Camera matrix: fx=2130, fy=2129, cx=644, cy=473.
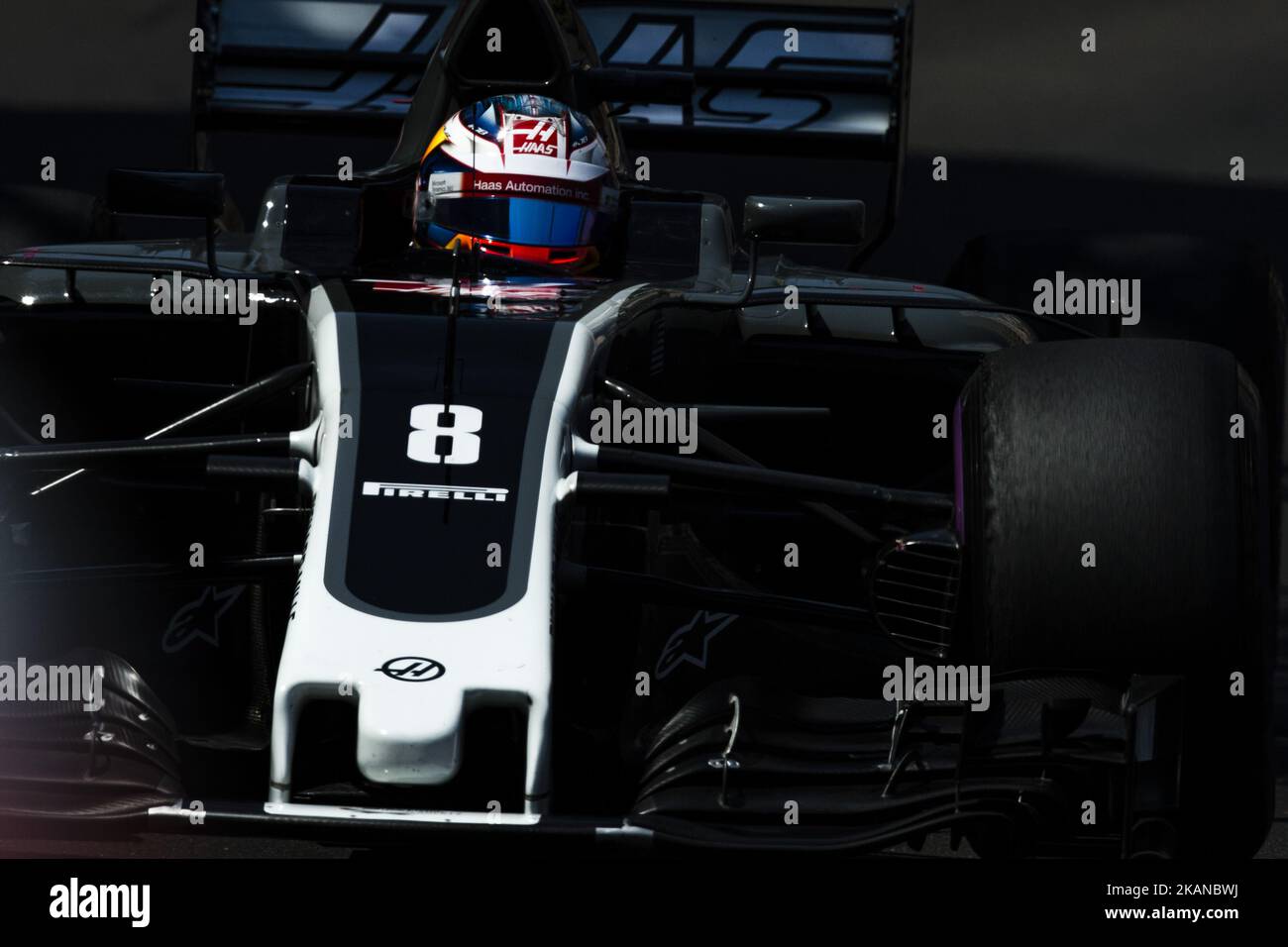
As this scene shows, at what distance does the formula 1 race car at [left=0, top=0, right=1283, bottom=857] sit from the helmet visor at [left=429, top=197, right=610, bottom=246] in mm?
11

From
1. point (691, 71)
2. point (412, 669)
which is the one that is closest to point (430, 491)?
point (412, 669)

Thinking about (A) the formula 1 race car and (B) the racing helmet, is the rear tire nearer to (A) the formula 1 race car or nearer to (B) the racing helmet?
(A) the formula 1 race car

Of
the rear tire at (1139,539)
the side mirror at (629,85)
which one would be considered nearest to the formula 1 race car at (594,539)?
the rear tire at (1139,539)

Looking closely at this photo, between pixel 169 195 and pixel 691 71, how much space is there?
2.66 meters

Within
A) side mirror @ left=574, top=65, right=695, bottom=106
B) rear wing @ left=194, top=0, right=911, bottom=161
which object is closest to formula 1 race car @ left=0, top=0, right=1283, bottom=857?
side mirror @ left=574, top=65, right=695, bottom=106

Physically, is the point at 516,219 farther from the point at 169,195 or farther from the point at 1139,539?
the point at 1139,539

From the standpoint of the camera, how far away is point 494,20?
590 cm

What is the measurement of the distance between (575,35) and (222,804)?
12.3ft

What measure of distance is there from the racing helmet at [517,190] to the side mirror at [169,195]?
0.64m

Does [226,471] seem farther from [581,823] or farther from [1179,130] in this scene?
[1179,130]

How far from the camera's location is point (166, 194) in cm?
423

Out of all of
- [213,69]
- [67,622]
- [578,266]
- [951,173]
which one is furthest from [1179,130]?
[67,622]

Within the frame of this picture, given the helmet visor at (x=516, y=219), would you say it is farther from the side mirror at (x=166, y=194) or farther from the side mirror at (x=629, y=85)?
the side mirror at (x=629, y=85)

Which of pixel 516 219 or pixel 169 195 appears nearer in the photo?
pixel 169 195
